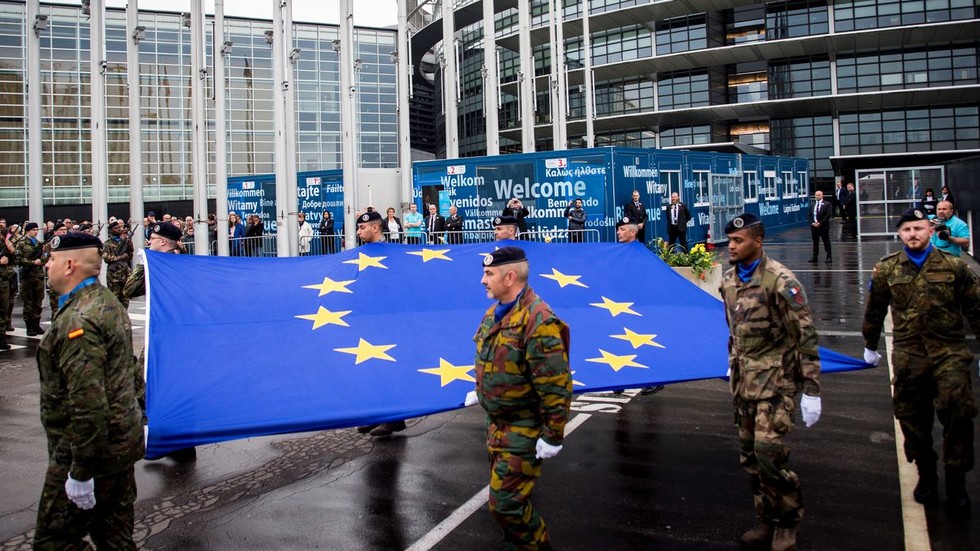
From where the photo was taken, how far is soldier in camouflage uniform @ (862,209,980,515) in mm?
5676

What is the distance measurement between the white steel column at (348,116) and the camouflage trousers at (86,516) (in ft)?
53.3

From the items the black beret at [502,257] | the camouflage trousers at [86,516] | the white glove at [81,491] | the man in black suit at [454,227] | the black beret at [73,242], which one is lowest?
the camouflage trousers at [86,516]

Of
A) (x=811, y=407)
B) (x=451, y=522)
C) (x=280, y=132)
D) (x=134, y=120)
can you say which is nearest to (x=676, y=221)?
(x=280, y=132)

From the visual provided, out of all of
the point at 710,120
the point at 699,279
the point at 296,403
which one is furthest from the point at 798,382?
the point at 710,120

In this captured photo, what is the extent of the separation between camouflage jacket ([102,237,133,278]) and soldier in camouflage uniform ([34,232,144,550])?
8604 millimetres

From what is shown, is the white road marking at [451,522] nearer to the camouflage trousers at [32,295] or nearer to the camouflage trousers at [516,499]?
the camouflage trousers at [516,499]

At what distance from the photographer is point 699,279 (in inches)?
643

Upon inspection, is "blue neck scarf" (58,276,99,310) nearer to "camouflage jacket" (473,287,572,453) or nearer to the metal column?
"camouflage jacket" (473,287,572,453)

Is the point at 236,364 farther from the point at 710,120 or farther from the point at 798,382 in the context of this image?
the point at 710,120

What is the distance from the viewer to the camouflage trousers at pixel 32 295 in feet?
50.3

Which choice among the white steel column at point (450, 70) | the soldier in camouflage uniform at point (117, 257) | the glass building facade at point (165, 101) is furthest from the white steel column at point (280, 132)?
the glass building facade at point (165, 101)

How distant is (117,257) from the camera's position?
500 inches

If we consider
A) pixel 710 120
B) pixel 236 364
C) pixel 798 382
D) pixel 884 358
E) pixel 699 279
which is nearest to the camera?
pixel 798 382

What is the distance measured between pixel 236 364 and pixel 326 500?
1.24 meters
